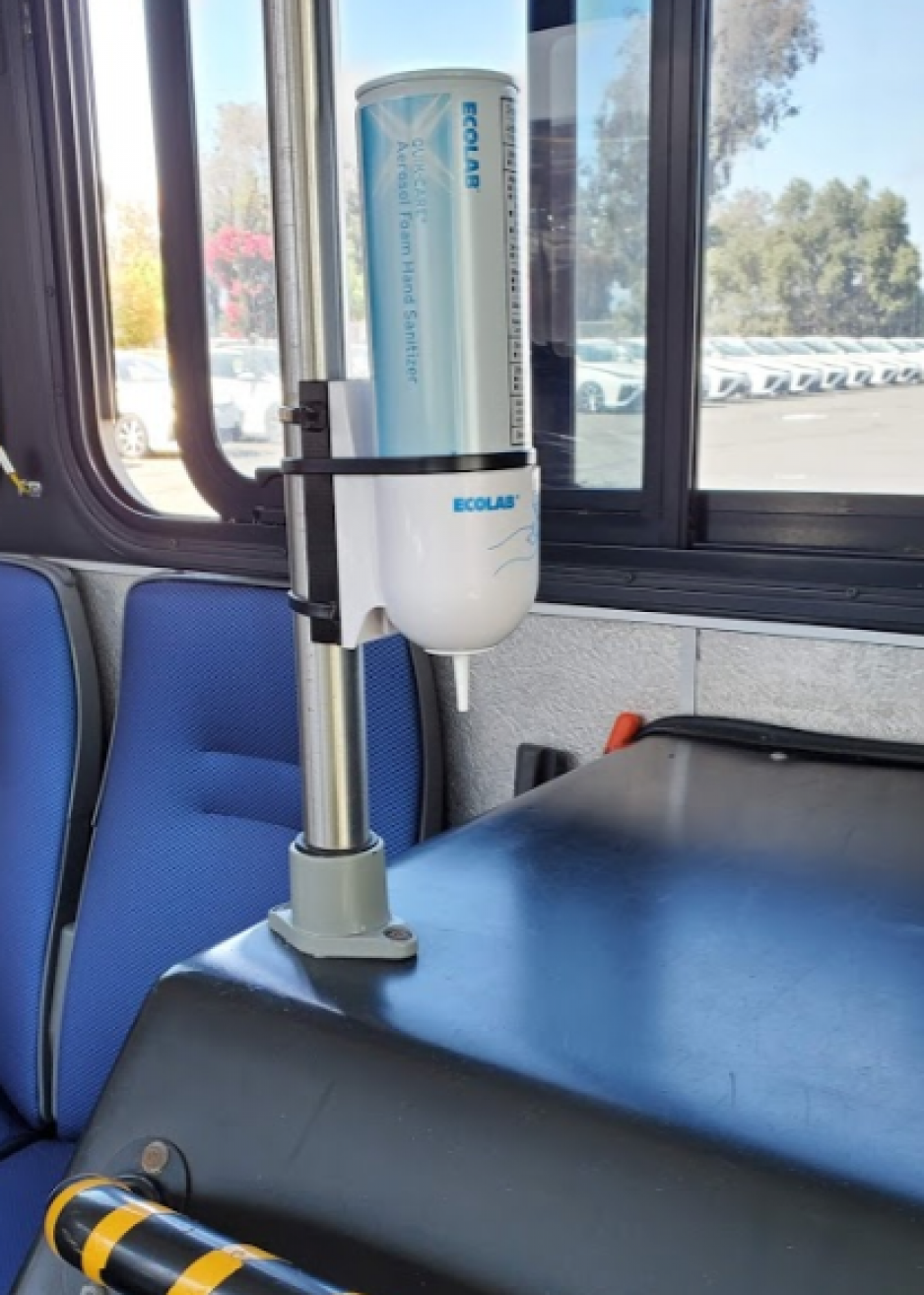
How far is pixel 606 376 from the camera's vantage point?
145cm

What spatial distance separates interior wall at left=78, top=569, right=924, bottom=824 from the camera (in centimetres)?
122

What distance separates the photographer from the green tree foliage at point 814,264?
1.21 m

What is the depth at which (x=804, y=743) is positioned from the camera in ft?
3.84

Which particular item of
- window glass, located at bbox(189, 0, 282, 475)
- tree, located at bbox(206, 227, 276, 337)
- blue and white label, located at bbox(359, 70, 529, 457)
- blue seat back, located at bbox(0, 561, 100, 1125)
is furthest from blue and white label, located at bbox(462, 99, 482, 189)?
blue seat back, located at bbox(0, 561, 100, 1125)

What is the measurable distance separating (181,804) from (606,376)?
81cm

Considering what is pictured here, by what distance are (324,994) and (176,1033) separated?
0.10 m

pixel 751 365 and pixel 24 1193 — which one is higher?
pixel 751 365

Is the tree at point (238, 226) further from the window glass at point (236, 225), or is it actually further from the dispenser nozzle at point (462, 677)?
the dispenser nozzle at point (462, 677)

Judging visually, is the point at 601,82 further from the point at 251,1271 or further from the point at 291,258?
the point at 251,1271

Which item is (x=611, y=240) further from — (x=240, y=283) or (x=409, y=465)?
(x=409, y=465)

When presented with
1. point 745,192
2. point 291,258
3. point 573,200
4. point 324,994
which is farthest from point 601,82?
point 324,994

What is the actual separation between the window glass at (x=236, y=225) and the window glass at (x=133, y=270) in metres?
0.11

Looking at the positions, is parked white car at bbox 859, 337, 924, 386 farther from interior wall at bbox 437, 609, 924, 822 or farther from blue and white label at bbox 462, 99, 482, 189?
blue and white label at bbox 462, 99, 482, 189

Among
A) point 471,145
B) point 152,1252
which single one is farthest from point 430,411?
point 152,1252
